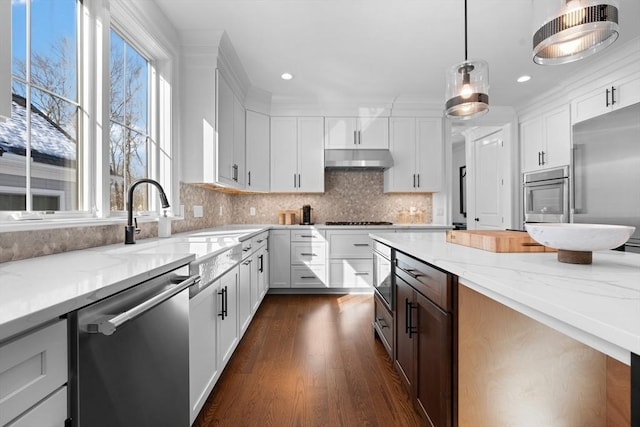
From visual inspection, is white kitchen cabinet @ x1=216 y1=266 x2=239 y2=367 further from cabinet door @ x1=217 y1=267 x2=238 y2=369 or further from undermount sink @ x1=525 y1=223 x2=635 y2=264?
undermount sink @ x1=525 y1=223 x2=635 y2=264

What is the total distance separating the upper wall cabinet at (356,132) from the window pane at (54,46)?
2.86 m

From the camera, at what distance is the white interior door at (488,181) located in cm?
462

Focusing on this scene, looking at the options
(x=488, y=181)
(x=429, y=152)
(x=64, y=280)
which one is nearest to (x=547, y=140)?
(x=488, y=181)

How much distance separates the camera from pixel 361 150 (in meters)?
4.07

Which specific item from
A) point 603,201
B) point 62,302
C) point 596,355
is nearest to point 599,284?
point 596,355

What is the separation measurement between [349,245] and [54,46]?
3.20 meters

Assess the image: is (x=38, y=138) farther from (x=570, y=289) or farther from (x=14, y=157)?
(x=570, y=289)

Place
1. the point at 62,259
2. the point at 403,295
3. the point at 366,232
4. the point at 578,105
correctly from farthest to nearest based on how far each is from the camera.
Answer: the point at 366,232 < the point at 578,105 < the point at 403,295 < the point at 62,259

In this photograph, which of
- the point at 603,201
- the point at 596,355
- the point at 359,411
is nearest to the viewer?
the point at 596,355

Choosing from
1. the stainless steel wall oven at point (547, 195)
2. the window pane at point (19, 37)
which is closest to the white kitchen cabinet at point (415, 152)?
the stainless steel wall oven at point (547, 195)

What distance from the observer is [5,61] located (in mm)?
854

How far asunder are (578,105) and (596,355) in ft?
11.2

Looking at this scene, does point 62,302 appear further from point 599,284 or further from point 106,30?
point 106,30

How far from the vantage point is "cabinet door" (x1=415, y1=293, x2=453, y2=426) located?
1.16 metres
